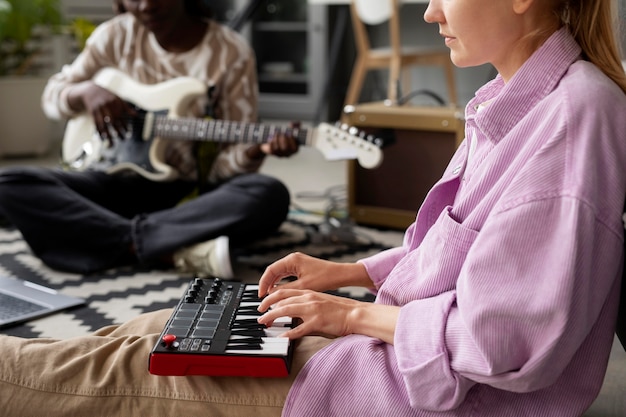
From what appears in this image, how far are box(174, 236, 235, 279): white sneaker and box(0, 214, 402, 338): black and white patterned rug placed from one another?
0.10 ft

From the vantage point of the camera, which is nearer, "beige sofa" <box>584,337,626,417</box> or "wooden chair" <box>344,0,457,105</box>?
"beige sofa" <box>584,337,626,417</box>

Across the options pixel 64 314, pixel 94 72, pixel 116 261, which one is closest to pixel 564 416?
pixel 64 314

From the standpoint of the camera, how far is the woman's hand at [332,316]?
0.85 m

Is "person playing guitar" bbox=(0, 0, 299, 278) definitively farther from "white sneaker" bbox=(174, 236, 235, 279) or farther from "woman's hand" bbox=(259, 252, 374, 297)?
"woman's hand" bbox=(259, 252, 374, 297)

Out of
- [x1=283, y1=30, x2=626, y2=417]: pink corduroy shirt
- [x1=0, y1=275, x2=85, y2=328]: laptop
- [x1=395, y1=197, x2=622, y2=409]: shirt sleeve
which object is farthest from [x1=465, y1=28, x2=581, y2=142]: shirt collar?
[x1=0, y1=275, x2=85, y2=328]: laptop

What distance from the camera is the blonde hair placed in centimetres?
80

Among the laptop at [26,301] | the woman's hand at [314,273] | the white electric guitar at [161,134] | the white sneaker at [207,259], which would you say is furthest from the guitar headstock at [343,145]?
the woman's hand at [314,273]

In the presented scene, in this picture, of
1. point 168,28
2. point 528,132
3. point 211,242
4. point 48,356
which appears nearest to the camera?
point 528,132

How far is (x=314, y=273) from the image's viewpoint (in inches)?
40.4

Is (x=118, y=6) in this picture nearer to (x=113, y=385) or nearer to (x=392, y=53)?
(x=392, y=53)

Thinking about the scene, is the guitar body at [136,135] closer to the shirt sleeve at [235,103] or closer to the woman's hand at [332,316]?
the shirt sleeve at [235,103]

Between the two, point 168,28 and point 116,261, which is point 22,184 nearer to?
point 116,261

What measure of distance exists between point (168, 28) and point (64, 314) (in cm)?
88

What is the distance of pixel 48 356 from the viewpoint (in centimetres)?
95
